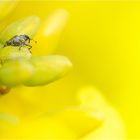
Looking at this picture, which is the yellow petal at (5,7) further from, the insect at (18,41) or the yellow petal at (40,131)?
the yellow petal at (40,131)

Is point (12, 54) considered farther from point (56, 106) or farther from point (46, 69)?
point (56, 106)

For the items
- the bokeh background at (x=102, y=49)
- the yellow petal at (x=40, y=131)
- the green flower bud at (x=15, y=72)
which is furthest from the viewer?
the bokeh background at (x=102, y=49)

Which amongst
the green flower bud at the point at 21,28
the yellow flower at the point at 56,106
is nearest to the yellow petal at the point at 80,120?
the yellow flower at the point at 56,106

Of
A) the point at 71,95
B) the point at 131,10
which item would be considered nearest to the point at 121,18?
the point at 131,10

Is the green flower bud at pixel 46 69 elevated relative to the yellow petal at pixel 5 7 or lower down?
lower down

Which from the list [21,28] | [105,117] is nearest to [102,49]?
[105,117]

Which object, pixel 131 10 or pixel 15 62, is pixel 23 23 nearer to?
pixel 15 62

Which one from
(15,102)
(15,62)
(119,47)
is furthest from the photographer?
(119,47)
